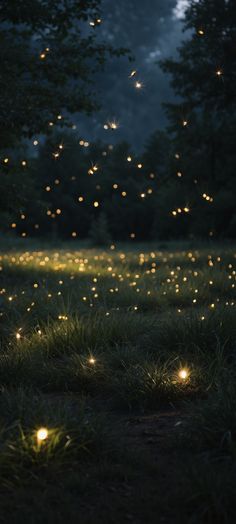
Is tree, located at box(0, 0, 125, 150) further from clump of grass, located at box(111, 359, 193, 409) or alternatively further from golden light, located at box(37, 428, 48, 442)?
golden light, located at box(37, 428, 48, 442)

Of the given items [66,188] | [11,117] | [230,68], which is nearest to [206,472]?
[11,117]

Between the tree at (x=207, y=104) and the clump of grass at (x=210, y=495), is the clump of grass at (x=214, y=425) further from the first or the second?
the tree at (x=207, y=104)

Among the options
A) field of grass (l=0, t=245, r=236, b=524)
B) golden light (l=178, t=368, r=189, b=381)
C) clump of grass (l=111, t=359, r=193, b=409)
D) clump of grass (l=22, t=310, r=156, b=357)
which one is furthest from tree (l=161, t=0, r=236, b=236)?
clump of grass (l=111, t=359, r=193, b=409)

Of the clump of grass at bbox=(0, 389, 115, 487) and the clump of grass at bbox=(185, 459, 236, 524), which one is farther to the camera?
the clump of grass at bbox=(0, 389, 115, 487)

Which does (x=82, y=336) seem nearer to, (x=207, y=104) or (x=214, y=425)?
(x=214, y=425)

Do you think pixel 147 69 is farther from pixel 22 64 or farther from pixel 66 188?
pixel 22 64

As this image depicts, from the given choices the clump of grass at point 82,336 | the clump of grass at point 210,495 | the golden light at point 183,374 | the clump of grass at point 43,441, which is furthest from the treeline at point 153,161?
the clump of grass at point 210,495
